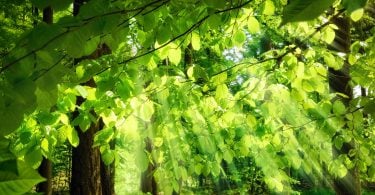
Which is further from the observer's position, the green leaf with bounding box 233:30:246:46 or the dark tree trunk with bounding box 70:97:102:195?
the dark tree trunk with bounding box 70:97:102:195

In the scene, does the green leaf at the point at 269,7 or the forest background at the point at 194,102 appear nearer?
the forest background at the point at 194,102

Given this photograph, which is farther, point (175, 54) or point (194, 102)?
point (194, 102)

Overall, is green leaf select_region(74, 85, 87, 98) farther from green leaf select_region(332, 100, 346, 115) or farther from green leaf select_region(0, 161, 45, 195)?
green leaf select_region(332, 100, 346, 115)

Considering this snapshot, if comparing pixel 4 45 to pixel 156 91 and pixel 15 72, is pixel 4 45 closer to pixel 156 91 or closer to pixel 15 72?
pixel 156 91

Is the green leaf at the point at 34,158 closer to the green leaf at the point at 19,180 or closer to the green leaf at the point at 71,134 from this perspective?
the green leaf at the point at 71,134

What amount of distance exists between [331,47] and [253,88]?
3.20 metres

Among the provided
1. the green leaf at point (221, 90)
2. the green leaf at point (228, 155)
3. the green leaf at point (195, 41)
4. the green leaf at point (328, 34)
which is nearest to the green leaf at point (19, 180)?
the green leaf at point (195, 41)

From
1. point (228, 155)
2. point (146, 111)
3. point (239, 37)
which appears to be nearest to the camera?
point (146, 111)

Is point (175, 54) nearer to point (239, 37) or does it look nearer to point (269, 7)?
point (239, 37)

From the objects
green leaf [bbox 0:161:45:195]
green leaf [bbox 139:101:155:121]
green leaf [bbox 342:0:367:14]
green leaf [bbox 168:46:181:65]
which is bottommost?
green leaf [bbox 0:161:45:195]

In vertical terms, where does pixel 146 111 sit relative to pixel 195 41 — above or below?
below

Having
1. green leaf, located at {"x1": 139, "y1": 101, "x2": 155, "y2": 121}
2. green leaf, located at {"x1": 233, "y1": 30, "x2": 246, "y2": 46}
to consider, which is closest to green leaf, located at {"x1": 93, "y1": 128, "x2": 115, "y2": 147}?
green leaf, located at {"x1": 139, "y1": 101, "x2": 155, "y2": 121}

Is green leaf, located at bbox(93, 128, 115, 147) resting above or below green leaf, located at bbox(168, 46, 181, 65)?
below

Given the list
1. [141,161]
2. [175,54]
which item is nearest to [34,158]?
[141,161]
